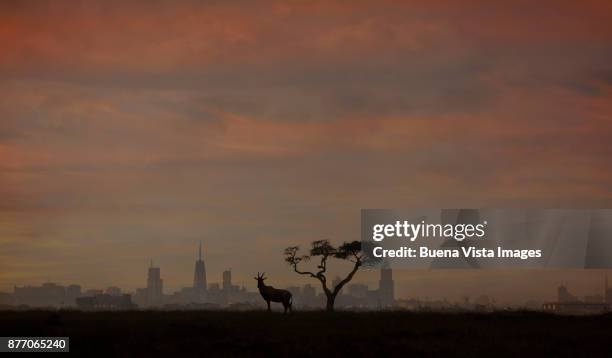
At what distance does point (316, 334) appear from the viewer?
38.8 metres

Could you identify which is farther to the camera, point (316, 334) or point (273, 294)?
point (273, 294)

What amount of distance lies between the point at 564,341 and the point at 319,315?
613 inches

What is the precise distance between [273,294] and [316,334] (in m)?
16.6

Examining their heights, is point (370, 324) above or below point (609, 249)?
below

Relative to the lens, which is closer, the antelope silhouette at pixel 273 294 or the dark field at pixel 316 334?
the dark field at pixel 316 334

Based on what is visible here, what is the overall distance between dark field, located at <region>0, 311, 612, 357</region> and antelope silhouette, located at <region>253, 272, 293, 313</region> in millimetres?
6244

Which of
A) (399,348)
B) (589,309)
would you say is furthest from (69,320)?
(589,309)

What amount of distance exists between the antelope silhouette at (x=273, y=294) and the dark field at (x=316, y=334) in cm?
624

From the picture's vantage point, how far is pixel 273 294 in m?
55.2

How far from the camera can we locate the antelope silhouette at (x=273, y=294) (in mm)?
54469

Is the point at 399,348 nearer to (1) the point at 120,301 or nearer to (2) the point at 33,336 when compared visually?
(2) the point at 33,336

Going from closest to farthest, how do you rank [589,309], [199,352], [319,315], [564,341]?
[199,352] → [564,341] → [319,315] → [589,309]

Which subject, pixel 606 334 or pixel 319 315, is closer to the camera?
pixel 606 334

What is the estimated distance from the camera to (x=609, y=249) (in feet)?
214
